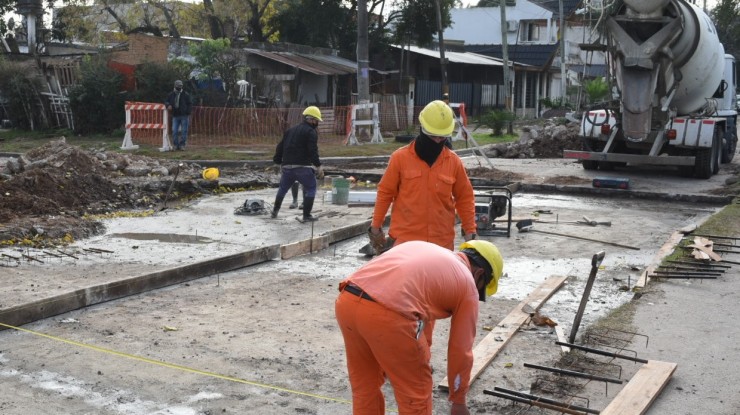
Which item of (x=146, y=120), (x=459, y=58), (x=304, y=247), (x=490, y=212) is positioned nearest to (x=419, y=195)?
(x=304, y=247)

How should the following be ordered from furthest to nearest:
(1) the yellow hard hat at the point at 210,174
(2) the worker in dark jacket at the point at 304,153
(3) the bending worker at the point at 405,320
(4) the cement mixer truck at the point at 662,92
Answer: (1) the yellow hard hat at the point at 210,174
(4) the cement mixer truck at the point at 662,92
(2) the worker in dark jacket at the point at 304,153
(3) the bending worker at the point at 405,320

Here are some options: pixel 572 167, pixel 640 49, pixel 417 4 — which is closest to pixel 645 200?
pixel 640 49

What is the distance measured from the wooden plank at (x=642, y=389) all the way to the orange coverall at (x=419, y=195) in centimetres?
180

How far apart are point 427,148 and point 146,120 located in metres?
19.2

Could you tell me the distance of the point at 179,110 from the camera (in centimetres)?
2345

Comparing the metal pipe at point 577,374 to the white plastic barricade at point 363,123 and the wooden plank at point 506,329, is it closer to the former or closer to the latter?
the wooden plank at point 506,329

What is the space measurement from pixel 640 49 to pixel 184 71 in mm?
17137

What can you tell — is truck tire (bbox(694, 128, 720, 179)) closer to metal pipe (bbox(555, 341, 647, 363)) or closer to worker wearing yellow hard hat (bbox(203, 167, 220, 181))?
worker wearing yellow hard hat (bbox(203, 167, 220, 181))

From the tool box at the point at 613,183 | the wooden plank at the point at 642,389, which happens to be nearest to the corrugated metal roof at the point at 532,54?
the tool box at the point at 613,183

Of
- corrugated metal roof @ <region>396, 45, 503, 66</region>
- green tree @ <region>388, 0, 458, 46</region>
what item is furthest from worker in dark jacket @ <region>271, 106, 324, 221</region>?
corrugated metal roof @ <region>396, 45, 503, 66</region>

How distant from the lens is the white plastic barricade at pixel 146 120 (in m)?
23.5

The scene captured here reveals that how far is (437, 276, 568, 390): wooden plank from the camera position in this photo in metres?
6.56

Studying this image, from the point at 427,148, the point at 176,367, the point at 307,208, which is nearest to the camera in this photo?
the point at 176,367

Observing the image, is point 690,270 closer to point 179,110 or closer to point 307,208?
point 307,208
